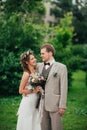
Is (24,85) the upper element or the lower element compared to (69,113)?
upper

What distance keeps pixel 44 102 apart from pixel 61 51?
13.9 meters

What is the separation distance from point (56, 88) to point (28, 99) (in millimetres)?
1001

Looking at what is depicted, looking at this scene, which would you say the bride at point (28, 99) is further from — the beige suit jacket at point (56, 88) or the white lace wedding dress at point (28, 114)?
the beige suit jacket at point (56, 88)

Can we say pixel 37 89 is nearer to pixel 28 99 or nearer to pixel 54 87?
pixel 28 99

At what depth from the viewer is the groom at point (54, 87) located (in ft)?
26.2

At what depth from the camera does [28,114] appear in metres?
9.05

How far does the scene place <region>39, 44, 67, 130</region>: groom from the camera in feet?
26.2

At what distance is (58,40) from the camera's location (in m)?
22.7

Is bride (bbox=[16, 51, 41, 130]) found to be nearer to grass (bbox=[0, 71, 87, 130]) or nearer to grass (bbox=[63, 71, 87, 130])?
grass (bbox=[0, 71, 87, 130])

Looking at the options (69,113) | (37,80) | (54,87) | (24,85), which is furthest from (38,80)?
(69,113)

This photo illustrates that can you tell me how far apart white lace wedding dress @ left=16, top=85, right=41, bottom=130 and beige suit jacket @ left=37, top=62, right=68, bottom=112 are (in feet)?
2.51

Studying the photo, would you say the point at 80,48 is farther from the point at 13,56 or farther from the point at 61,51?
the point at 13,56

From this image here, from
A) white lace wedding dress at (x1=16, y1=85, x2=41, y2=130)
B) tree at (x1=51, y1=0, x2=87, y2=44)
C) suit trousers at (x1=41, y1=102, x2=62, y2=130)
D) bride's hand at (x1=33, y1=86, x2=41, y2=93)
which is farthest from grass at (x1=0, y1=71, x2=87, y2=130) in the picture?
tree at (x1=51, y1=0, x2=87, y2=44)

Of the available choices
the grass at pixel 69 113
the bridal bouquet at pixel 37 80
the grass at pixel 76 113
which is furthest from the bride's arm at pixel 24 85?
the grass at pixel 76 113
